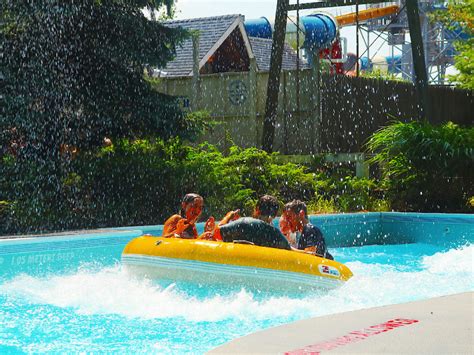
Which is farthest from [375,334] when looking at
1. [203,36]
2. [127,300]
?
[203,36]

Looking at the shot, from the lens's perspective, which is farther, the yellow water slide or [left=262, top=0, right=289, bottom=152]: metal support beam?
the yellow water slide

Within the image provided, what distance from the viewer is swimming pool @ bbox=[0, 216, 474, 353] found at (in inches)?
251

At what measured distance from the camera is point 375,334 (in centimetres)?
425

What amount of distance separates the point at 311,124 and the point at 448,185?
313cm

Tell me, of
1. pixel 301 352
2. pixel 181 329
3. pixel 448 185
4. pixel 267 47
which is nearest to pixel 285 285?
pixel 181 329

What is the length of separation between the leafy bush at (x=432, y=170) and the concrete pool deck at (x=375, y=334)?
897 centimetres

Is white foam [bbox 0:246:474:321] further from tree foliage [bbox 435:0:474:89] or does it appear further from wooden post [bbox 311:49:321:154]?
tree foliage [bbox 435:0:474:89]

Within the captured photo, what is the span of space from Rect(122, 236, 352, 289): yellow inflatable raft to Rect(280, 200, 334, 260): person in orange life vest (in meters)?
0.33

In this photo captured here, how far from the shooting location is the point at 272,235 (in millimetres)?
7672

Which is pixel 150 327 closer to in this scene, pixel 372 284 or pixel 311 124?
pixel 372 284

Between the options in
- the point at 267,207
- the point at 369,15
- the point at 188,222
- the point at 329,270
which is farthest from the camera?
the point at 369,15

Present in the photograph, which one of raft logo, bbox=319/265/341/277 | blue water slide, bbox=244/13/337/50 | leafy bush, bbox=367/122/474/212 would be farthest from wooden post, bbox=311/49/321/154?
blue water slide, bbox=244/13/337/50

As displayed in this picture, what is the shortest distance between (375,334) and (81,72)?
8.55 m

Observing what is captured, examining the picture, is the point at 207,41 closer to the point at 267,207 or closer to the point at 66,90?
the point at 66,90
